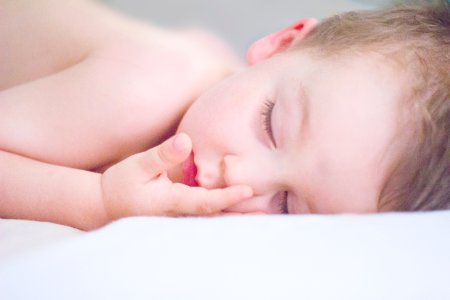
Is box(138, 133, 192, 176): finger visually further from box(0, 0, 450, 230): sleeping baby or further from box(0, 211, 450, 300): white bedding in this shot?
box(0, 211, 450, 300): white bedding

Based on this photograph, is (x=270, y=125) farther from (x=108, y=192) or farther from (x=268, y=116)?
(x=108, y=192)

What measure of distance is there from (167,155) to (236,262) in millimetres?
265

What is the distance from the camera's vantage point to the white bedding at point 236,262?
33 cm

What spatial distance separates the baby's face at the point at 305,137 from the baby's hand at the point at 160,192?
0.13 ft

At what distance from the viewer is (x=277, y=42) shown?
819 millimetres

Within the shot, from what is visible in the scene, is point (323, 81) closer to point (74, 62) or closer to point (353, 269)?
point (353, 269)

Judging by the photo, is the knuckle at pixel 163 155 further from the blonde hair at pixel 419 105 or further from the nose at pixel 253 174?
the blonde hair at pixel 419 105

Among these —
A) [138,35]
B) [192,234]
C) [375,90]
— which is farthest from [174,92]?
[192,234]

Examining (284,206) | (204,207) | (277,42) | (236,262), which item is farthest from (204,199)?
(277,42)

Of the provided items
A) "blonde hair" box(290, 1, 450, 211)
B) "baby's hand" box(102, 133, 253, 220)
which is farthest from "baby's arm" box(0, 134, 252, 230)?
"blonde hair" box(290, 1, 450, 211)

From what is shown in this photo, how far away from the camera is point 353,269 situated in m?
0.35

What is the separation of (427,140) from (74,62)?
2.01 ft

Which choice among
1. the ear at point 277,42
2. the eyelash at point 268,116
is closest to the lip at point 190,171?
the eyelash at point 268,116

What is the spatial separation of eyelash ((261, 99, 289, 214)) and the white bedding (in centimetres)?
22
